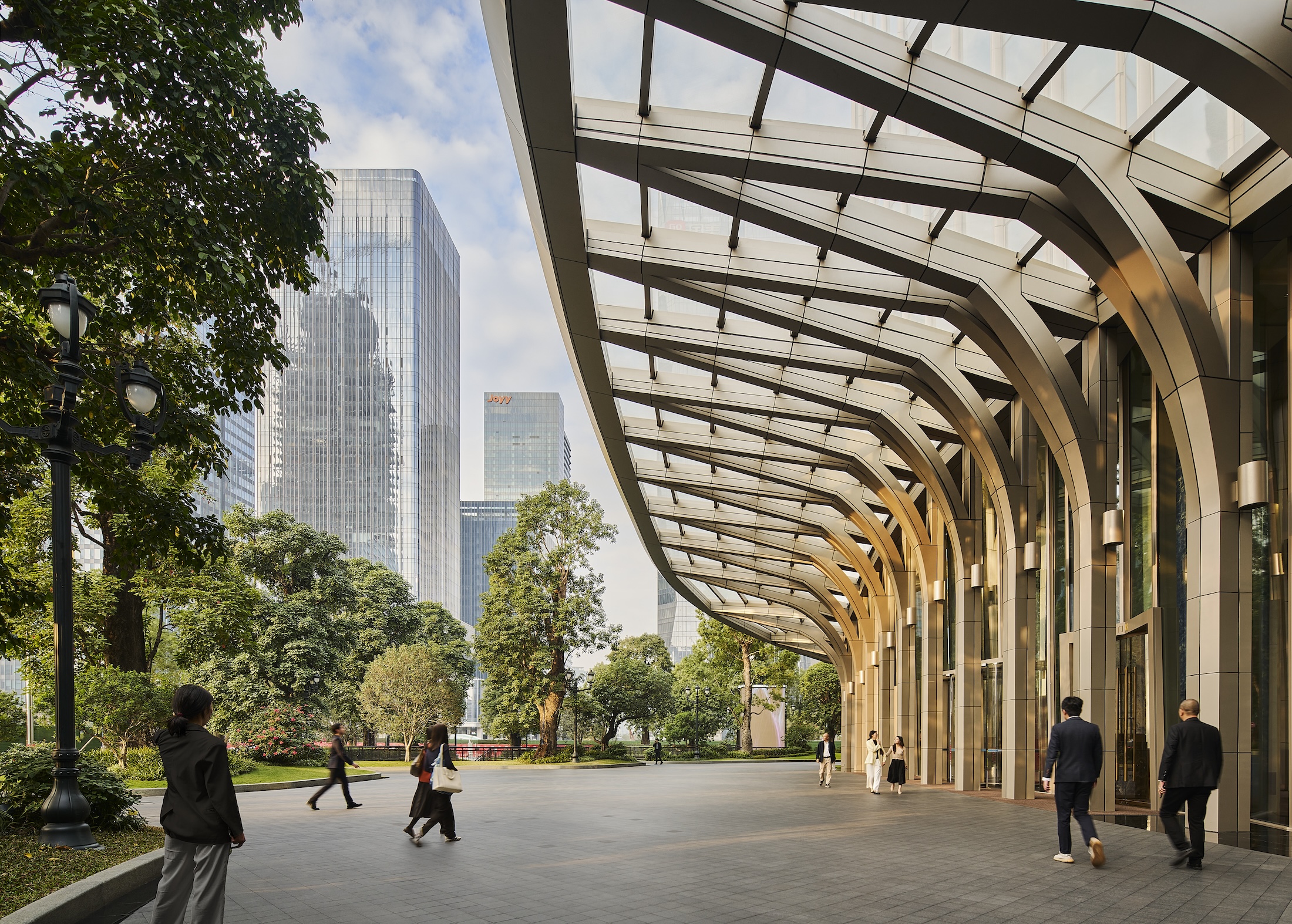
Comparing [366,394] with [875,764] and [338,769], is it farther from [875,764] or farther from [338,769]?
[338,769]

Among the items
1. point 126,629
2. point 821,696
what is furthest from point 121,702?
point 821,696

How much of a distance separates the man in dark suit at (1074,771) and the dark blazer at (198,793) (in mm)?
7089

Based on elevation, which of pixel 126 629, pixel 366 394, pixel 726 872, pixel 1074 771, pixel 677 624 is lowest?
pixel 677 624

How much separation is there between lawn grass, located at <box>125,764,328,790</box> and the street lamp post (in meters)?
15.1

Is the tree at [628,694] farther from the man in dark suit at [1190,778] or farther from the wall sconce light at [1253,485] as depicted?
the man in dark suit at [1190,778]

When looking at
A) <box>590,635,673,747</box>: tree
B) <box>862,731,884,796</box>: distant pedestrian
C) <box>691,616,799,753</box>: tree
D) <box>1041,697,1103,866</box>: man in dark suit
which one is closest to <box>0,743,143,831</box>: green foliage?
<box>1041,697,1103,866</box>: man in dark suit

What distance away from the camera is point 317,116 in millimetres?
10742

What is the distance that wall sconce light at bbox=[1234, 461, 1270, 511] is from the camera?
10320mm

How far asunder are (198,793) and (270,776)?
77.3 ft

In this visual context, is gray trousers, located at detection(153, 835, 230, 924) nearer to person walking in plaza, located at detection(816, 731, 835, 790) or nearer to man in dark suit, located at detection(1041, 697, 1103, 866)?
man in dark suit, located at detection(1041, 697, 1103, 866)

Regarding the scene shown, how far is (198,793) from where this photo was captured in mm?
5086

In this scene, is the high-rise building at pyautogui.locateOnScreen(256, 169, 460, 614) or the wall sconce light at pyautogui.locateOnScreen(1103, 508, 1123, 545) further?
the high-rise building at pyautogui.locateOnScreen(256, 169, 460, 614)

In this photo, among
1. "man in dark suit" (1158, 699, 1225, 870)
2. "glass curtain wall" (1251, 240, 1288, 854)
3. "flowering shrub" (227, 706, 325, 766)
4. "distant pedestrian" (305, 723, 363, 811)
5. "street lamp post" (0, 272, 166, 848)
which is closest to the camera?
"street lamp post" (0, 272, 166, 848)

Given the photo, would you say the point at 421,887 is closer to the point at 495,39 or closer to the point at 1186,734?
the point at 1186,734
